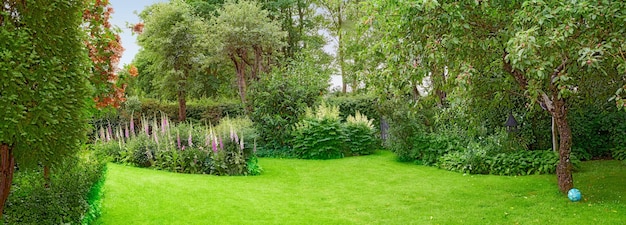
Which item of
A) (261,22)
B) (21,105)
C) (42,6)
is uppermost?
(261,22)

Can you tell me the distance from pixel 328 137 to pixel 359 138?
1.11 metres

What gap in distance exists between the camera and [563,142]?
6809 mm

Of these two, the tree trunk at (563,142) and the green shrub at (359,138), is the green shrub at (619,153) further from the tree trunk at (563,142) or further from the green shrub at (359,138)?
the green shrub at (359,138)

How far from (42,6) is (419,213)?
16.3ft

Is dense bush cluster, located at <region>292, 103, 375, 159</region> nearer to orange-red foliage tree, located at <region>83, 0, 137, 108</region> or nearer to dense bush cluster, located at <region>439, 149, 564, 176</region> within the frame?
dense bush cluster, located at <region>439, 149, 564, 176</region>

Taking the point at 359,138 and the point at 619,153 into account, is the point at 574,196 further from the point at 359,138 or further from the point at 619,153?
the point at 359,138

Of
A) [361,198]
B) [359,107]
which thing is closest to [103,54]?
[361,198]

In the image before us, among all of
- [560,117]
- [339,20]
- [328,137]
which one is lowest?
[328,137]

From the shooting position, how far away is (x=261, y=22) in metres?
18.0

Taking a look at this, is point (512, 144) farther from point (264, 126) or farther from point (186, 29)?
point (186, 29)

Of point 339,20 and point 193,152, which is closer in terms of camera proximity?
point 193,152

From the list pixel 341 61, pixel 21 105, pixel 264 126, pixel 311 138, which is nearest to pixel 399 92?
pixel 21 105

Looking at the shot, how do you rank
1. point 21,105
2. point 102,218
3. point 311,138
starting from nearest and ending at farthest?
1. point 21,105
2. point 102,218
3. point 311,138

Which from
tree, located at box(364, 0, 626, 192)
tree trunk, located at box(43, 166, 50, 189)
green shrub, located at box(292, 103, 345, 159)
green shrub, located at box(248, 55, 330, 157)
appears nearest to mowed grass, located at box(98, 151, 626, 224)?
tree, located at box(364, 0, 626, 192)
